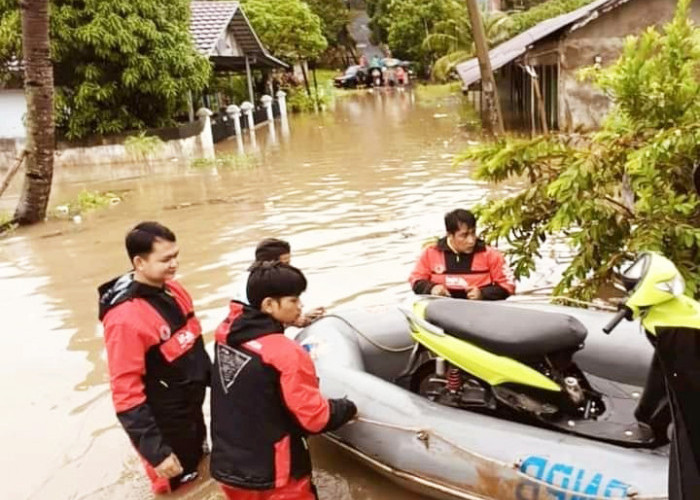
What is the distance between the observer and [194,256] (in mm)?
8273

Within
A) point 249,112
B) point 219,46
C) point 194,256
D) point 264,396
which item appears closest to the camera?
point 264,396

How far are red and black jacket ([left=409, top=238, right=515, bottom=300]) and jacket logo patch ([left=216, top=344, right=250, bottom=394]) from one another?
1875 mm

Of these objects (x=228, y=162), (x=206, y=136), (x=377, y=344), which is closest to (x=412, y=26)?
(x=206, y=136)

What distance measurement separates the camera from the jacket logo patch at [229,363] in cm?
286

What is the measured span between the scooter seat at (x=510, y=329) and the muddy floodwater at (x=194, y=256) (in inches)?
36.9

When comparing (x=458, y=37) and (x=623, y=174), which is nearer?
(x=623, y=174)

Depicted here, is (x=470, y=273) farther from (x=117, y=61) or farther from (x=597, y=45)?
(x=117, y=61)

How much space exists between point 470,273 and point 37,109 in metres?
7.40

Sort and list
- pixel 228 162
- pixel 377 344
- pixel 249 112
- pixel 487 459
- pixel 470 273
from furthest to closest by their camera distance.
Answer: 1. pixel 249 112
2. pixel 228 162
3. pixel 470 273
4. pixel 377 344
5. pixel 487 459

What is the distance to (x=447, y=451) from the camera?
3133 mm

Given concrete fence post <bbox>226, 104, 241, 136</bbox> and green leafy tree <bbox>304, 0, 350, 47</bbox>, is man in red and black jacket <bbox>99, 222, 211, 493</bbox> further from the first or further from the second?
green leafy tree <bbox>304, 0, 350, 47</bbox>

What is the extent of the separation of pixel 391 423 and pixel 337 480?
69 centimetres

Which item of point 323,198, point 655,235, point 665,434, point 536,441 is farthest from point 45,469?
point 323,198

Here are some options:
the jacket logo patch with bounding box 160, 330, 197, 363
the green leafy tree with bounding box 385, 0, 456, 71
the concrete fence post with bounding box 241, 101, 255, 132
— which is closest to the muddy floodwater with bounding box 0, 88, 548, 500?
the jacket logo patch with bounding box 160, 330, 197, 363
